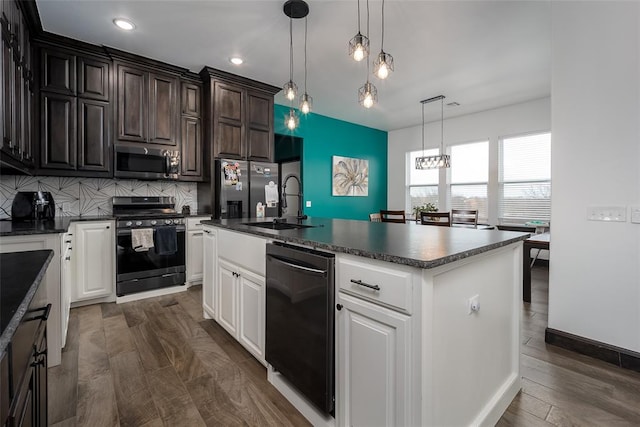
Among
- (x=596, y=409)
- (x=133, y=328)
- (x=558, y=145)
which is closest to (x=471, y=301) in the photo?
(x=596, y=409)

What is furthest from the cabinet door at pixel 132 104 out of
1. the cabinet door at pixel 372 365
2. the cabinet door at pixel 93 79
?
the cabinet door at pixel 372 365

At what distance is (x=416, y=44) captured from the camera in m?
3.12

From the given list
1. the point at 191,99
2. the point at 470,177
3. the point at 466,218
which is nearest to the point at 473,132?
the point at 470,177

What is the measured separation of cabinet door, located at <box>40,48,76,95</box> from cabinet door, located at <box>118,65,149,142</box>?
41 centimetres

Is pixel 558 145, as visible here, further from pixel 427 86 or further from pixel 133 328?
pixel 133 328

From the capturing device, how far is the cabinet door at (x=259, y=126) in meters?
4.21

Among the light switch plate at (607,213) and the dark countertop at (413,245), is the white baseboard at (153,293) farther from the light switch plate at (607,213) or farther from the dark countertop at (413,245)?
the light switch plate at (607,213)

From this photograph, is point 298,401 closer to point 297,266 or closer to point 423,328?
point 297,266

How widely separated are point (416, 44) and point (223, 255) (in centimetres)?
278

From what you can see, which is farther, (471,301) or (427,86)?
(427,86)

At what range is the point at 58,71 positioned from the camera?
306 centimetres

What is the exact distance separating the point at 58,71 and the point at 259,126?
2.16 m

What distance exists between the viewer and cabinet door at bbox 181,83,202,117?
386 cm

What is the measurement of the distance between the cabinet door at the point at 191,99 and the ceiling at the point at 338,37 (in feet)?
0.75
